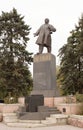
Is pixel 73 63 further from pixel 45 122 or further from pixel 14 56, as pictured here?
pixel 45 122

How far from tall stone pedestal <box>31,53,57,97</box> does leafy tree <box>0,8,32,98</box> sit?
7690mm

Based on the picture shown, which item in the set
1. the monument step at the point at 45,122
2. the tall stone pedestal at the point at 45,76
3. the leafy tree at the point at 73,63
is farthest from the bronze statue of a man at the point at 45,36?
the leafy tree at the point at 73,63

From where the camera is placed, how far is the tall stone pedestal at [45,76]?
17.1 metres

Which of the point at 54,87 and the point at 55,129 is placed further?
the point at 54,87

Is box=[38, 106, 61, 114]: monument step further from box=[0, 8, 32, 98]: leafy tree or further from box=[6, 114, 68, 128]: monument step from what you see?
box=[0, 8, 32, 98]: leafy tree

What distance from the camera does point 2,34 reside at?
27453mm

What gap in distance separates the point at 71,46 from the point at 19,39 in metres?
5.27

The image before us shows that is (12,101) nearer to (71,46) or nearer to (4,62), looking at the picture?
(4,62)

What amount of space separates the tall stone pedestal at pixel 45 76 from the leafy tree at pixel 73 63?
7.87 metres

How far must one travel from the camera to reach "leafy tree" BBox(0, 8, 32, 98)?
2556 cm

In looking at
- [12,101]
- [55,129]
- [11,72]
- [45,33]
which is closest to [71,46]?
[11,72]

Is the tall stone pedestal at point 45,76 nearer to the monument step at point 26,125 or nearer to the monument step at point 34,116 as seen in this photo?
the monument step at point 34,116

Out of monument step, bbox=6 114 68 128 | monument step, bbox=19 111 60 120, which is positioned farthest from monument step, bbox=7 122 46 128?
monument step, bbox=19 111 60 120

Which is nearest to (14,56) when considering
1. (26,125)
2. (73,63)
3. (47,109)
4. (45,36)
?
(73,63)
